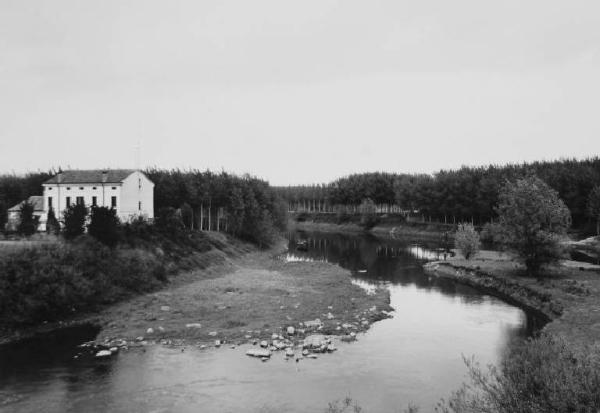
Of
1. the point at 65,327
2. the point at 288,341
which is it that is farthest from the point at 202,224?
the point at 288,341

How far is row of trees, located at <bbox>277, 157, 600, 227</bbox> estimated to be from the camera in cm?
11469

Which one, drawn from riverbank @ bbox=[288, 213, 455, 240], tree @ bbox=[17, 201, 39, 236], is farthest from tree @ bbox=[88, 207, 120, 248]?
riverbank @ bbox=[288, 213, 455, 240]

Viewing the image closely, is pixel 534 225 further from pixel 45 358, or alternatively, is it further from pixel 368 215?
pixel 368 215

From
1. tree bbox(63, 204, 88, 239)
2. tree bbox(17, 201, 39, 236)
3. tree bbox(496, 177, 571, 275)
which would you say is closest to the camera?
tree bbox(63, 204, 88, 239)

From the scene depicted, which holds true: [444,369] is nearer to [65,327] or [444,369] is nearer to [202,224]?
[65,327]

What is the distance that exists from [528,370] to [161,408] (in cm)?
1783

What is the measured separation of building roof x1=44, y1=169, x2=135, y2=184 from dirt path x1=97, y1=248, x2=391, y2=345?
19.7 m

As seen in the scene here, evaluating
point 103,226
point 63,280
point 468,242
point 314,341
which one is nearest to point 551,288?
point 468,242

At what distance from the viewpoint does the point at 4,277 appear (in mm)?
42312

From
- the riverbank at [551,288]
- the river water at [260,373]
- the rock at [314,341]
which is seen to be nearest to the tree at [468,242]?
the riverbank at [551,288]

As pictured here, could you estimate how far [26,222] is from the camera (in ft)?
200

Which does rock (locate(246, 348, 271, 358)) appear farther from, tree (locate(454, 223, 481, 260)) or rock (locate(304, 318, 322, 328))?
tree (locate(454, 223, 481, 260))

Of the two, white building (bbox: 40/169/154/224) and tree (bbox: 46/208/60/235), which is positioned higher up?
white building (bbox: 40/169/154/224)

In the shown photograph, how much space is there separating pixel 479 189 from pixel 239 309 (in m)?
104
